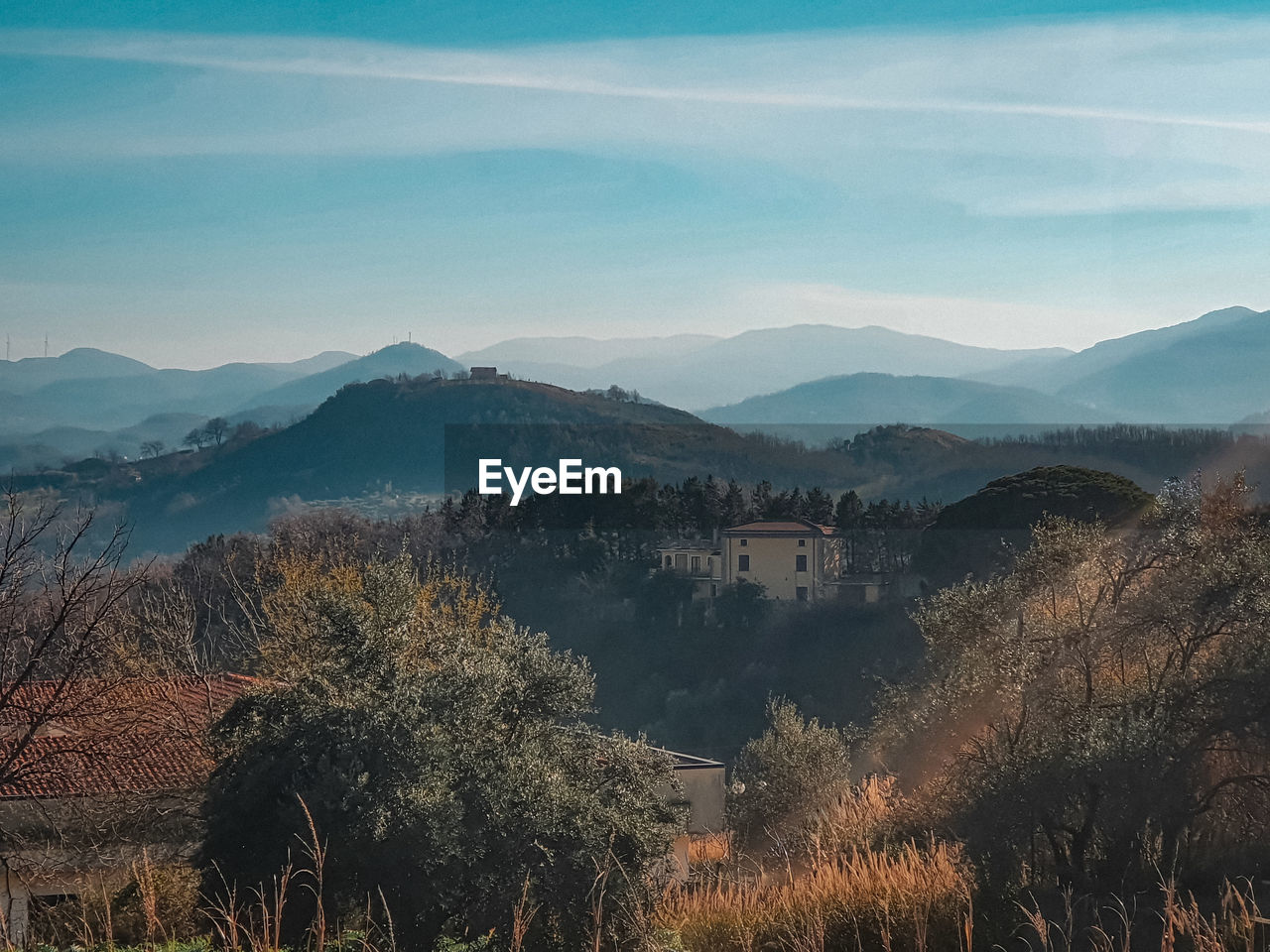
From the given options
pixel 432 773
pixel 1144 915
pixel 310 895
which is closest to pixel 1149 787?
pixel 1144 915

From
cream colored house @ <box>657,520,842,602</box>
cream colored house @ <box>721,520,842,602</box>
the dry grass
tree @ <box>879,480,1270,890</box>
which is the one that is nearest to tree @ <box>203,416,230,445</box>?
cream colored house @ <box>657,520,842,602</box>

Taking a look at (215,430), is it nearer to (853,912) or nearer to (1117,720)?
(1117,720)

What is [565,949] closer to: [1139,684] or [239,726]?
[239,726]

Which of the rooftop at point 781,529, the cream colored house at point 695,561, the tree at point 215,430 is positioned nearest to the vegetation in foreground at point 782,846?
the rooftop at point 781,529

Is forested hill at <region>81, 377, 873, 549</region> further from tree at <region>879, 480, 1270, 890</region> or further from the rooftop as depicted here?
tree at <region>879, 480, 1270, 890</region>

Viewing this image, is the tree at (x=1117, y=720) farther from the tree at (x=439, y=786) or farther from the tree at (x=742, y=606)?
the tree at (x=742, y=606)


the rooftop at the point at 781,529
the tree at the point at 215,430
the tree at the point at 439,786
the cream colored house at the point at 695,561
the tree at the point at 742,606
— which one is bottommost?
the tree at the point at 742,606
